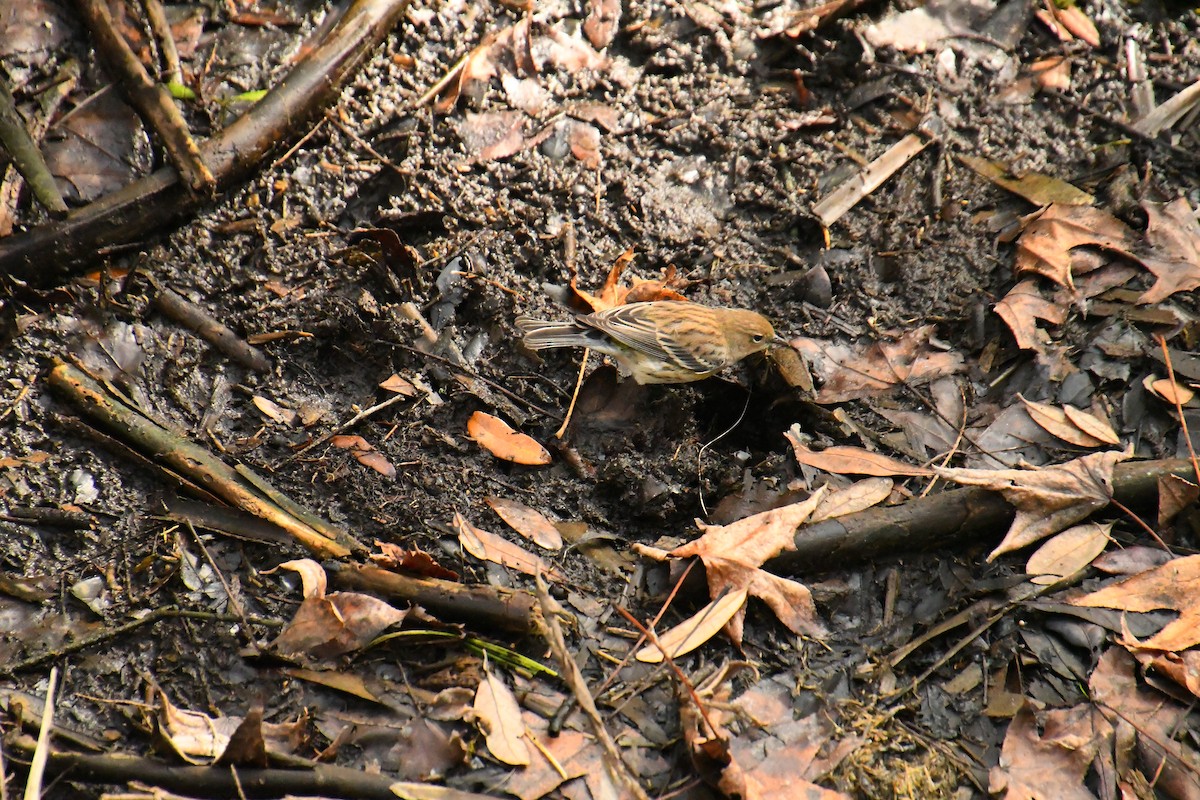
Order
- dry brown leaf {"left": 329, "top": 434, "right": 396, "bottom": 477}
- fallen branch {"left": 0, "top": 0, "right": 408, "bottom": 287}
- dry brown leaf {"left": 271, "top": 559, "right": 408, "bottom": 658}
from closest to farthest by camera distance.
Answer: dry brown leaf {"left": 271, "top": 559, "right": 408, "bottom": 658} < dry brown leaf {"left": 329, "top": 434, "right": 396, "bottom": 477} < fallen branch {"left": 0, "top": 0, "right": 408, "bottom": 287}

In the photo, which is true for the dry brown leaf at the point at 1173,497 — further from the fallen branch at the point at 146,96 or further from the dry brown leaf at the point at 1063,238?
the fallen branch at the point at 146,96

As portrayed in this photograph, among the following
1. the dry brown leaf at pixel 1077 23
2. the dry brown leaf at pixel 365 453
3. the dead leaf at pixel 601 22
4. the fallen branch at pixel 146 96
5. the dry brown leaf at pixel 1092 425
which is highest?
the fallen branch at pixel 146 96

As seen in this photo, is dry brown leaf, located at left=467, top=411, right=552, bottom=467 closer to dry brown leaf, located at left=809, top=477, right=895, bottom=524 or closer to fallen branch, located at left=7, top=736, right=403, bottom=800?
dry brown leaf, located at left=809, top=477, right=895, bottom=524

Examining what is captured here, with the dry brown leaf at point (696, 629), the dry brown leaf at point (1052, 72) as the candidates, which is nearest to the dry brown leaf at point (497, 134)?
the dry brown leaf at point (696, 629)

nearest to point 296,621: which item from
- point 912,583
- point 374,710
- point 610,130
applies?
point 374,710

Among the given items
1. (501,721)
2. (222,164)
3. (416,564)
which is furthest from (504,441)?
(222,164)

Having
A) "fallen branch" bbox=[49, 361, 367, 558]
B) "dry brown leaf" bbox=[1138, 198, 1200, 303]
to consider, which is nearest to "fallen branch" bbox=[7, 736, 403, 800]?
"fallen branch" bbox=[49, 361, 367, 558]
